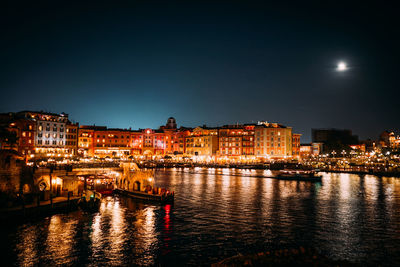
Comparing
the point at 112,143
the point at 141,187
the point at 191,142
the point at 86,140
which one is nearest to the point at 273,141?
the point at 191,142

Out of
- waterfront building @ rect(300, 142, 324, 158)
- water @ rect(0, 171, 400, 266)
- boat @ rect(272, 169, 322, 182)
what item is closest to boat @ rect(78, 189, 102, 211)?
water @ rect(0, 171, 400, 266)

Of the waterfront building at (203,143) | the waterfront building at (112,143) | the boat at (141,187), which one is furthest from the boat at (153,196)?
the waterfront building at (203,143)

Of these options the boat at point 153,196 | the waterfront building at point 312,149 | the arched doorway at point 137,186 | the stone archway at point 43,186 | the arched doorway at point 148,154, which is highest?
the waterfront building at point 312,149

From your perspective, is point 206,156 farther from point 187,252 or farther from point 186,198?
point 187,252

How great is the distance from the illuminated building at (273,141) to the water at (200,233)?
9071cm

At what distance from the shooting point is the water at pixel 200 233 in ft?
73.5

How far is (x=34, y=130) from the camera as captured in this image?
95.2m

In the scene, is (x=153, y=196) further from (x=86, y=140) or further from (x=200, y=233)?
(x=86, y=140)

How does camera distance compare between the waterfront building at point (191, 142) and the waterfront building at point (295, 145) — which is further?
the waterfront building at point (295, 145)

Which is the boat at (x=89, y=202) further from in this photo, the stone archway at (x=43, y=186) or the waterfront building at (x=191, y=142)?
the waterfront building at (x=191, y=142)

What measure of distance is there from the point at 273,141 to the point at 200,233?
369 feet

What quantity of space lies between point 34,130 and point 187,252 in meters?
90.0

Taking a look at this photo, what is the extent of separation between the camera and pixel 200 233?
28000mm

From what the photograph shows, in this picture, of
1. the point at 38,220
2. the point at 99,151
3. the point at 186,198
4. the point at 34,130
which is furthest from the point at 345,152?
the point at 38,220
